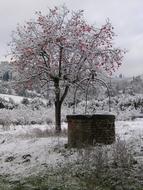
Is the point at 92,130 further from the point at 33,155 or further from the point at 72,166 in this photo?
the point at 72,166

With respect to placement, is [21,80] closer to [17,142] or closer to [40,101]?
[17,142]

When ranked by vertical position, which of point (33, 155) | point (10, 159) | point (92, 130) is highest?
point (92, 130)

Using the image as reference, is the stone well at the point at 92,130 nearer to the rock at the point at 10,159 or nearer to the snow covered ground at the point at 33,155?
the snow covered ground at the point at 33,155

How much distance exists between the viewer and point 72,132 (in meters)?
13.1

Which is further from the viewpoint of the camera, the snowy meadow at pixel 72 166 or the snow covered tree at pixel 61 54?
the snow covered tree at pixel 61 54

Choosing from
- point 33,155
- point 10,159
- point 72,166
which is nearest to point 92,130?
point 33,155

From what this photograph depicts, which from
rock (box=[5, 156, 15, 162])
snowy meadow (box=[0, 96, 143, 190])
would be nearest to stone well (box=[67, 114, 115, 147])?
snowy meadow (box=[0, 96, 143, 190])

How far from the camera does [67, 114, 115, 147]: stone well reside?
42.0 ft

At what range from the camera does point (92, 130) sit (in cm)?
1280

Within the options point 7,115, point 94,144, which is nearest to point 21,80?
point 94,144

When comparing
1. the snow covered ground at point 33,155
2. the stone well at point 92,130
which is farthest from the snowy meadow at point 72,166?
the stone well at point 92,130

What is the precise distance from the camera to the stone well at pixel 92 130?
42.0 feet

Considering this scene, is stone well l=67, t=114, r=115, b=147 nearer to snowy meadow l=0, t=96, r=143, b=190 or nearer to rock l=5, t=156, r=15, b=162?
snowy meadow l=0, t=96, r=143, b=190

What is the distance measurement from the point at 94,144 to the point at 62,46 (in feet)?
24.1
